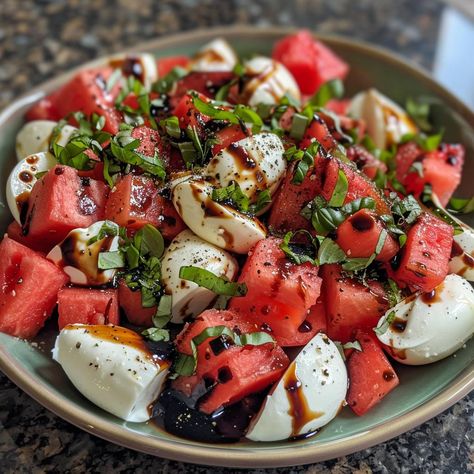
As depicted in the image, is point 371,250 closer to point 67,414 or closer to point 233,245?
point 233,245

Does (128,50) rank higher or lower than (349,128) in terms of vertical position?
lower

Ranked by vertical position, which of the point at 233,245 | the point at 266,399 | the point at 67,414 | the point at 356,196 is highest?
the point at 356,196

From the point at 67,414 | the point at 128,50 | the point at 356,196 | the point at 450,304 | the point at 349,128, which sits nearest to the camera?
the point at 67,414

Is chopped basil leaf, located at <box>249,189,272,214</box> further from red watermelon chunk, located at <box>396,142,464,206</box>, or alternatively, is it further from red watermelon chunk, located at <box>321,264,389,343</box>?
red watermelon chunk, located at <box>396,142,464,206</box>

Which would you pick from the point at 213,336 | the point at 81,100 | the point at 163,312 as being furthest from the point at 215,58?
the point at 213,336

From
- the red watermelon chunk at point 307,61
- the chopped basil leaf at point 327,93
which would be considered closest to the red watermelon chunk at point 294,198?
the chopped basil leaf at point 327,93

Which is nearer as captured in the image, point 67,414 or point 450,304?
point 67,414

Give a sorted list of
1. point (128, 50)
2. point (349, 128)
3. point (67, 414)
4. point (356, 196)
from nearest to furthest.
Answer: point (67, 414) → point (356, 196) → point (349, 128) → point (128, 50)

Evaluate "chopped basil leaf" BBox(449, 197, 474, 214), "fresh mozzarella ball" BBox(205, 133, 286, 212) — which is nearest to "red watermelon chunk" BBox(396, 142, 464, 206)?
"chopped basil leaf" BBox(449, 197, 474, 214)

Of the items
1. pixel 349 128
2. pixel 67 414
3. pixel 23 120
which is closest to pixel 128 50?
pixel 23 120
